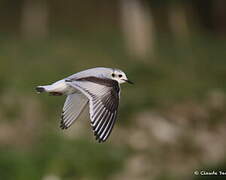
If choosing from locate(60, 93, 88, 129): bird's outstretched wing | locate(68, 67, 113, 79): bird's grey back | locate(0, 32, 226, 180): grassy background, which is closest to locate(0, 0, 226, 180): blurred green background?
locate(0, 32, 226, 180): grassy background

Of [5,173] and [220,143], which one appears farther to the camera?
[220,143]

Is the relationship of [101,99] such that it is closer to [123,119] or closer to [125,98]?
[123,119]

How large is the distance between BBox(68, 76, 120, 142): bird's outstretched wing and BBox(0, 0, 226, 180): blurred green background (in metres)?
3.38

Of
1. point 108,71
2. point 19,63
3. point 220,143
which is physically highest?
point 108,71

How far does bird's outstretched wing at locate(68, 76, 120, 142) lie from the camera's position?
246 inches

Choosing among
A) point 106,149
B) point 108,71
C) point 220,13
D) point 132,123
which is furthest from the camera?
point 220,13

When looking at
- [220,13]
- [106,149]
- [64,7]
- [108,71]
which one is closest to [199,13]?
[220,13]

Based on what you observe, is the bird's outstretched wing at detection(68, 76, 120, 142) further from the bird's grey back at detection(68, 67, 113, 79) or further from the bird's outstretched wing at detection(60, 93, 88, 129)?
the bird's outstretched wing at detection(60, 93, 88, 129)

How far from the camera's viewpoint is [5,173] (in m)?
10.0

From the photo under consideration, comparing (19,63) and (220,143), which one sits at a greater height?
(19,63)

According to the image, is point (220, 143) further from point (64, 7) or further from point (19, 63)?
point (64, 7)

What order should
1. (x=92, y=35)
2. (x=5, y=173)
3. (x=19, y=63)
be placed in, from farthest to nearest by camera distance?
(x=92, y=35) → (x=19, y=63) → (x=5, y=173)

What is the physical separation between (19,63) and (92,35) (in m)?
4.23

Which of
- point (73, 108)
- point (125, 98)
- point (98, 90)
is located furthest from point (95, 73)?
point (125, 98)
